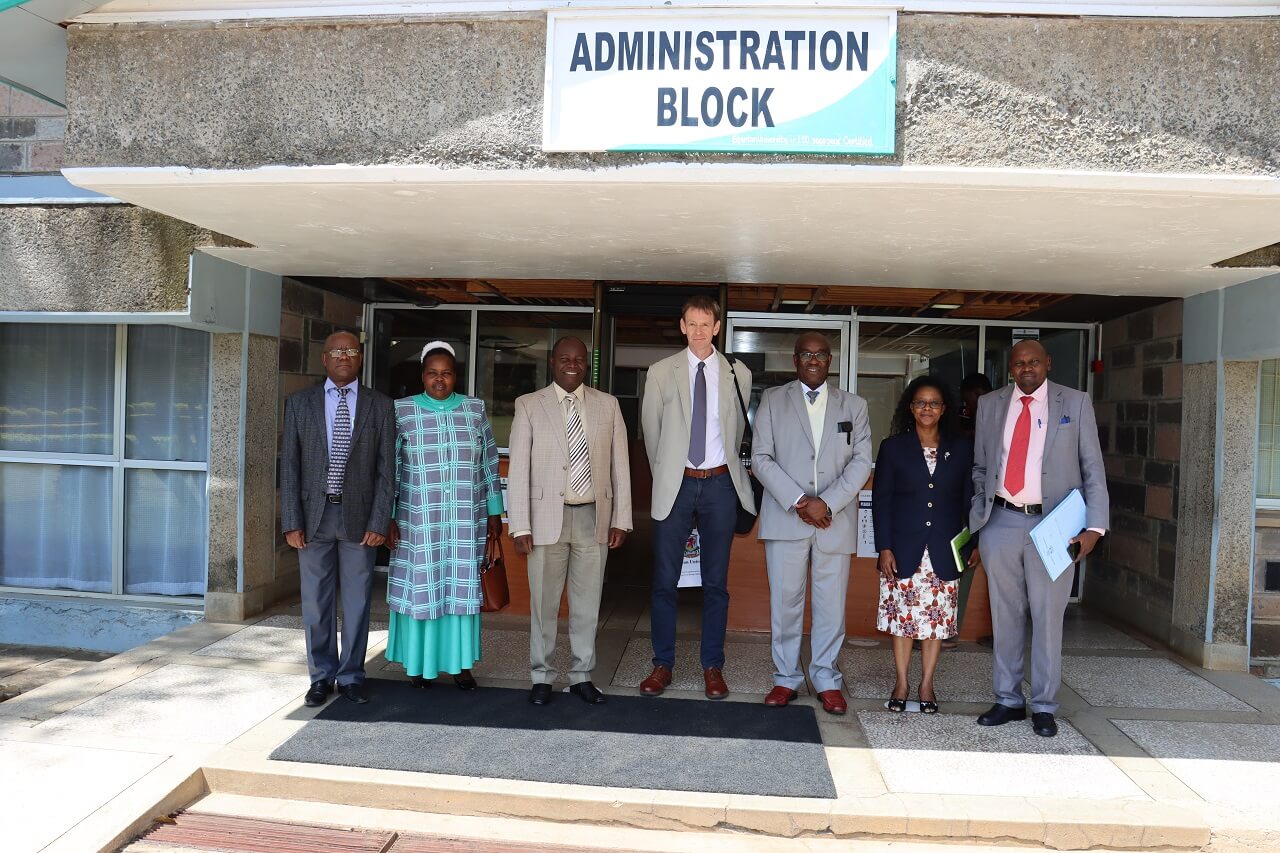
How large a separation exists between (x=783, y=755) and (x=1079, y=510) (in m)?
1.79

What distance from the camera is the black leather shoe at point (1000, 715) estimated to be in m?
4.36

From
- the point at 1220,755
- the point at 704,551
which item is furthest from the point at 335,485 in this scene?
the point at 1220,755

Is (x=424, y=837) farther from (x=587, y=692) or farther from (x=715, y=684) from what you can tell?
(x=715, y=684)

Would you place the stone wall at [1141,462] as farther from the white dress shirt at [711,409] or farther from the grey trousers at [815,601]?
the white dress shirt at [711,409]

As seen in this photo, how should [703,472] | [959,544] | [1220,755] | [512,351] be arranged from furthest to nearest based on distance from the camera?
[512,351] < [703,472] < [959,544] < [1220,755]

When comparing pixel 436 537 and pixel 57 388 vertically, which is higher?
pixel 57 388

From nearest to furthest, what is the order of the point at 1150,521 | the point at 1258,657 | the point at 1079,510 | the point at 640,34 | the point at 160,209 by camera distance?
the point at 640,34, the point at 1079,510, the point at 160,209, the point at 1258,657, the point at 1150,521

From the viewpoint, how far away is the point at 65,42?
4363 mm

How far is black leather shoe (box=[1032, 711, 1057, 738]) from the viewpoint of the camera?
4.26 metres

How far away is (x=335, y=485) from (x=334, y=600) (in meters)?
0.62

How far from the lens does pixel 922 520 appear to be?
4.40 m

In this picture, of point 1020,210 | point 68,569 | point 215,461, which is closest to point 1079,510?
point 1020,210

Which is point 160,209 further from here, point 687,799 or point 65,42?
point 687,799

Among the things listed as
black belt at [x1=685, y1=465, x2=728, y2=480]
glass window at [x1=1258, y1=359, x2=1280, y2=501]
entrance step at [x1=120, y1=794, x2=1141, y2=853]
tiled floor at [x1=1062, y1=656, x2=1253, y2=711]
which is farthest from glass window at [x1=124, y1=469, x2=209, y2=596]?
glass window at [x1=1258, y1=359, x2=1280, y2=501]
